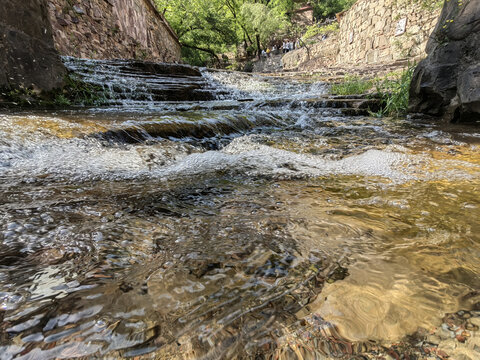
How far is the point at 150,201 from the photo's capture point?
1172 mm

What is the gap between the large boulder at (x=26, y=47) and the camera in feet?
9.80

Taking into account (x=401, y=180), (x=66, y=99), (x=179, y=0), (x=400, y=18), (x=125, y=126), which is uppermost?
(x=179, y=0)

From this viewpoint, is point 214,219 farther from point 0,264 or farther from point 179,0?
point 179,0

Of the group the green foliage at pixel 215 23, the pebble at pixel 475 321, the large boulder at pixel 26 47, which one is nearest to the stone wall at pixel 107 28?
the large boulder at pixel 26 47

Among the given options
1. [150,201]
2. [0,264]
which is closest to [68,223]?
[0,264]

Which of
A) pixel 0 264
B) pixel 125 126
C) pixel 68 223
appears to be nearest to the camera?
pixel 0 264

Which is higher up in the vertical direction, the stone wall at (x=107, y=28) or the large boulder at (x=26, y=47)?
the stone wall at (x=107, y=28)

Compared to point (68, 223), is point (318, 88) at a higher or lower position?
higher

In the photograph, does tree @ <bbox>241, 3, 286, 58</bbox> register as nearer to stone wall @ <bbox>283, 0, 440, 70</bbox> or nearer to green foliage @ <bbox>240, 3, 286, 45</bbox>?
green foliage @ <bbox>240, 3, 286, 45</bbox>

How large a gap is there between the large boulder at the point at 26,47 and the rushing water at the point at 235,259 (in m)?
2.06

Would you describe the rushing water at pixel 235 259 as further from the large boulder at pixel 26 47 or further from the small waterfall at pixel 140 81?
the small waterfall at pixel 140 81

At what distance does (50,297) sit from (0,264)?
0.81ft

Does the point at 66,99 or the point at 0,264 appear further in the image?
the point at 66,99

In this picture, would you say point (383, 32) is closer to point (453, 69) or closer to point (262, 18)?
point (453, 69)
